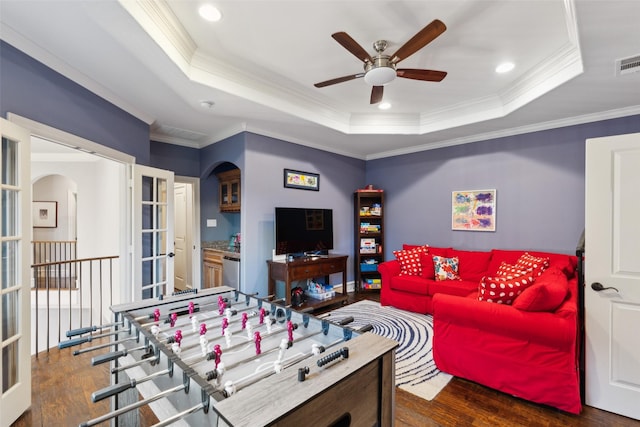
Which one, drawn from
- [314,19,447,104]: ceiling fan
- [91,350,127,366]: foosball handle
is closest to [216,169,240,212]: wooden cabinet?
[314,19,447,104]: ceiling fan

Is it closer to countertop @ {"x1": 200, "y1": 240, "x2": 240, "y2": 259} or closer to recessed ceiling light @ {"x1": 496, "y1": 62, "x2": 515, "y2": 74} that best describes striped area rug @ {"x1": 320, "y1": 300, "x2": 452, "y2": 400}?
countertop @ {"x1": 200, "y1": 240, "x2": 240, "y2": 259}

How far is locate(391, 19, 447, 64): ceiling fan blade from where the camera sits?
5.91ft

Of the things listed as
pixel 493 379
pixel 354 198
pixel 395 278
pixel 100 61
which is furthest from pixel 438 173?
pixel 100 61

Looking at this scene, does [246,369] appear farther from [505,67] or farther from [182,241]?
[182,241]

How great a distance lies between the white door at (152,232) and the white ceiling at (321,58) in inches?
29.5

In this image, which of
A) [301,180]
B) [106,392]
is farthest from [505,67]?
[106,392]

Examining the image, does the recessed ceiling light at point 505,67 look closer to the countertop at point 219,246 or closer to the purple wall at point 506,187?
the purple wall at point 506,187

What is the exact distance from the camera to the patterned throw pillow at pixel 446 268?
3.98 meters

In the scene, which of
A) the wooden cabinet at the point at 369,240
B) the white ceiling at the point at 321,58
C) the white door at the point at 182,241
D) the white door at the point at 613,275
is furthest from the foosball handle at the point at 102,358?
the white door at the point at 182,241

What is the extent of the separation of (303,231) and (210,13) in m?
2.81

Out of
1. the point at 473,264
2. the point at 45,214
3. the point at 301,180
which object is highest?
the point at 301,180

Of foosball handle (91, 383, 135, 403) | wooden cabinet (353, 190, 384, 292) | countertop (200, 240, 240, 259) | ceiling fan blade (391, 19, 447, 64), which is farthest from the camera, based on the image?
wooden cabinet (353, 190, 384, 292)

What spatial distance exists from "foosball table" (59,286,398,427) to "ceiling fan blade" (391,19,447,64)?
1847 millimetres

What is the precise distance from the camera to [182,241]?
18.0 ft
